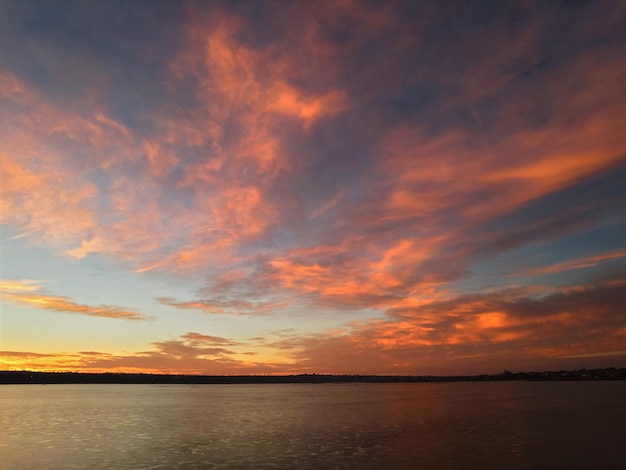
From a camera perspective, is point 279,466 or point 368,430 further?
point 368,430

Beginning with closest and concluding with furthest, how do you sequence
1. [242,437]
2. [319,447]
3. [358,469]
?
[358,469] < [319,447] < [242,437]

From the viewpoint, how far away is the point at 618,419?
2549 inches

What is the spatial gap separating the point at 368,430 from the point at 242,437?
14.9 metres

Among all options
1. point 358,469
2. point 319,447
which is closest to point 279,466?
point 358,469

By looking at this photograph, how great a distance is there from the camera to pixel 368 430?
5394 centimetres

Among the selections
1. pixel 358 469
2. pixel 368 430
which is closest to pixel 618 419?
pixel 368 430

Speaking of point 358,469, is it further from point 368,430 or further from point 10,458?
point 10,458

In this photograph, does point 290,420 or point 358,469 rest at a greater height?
point 290,420

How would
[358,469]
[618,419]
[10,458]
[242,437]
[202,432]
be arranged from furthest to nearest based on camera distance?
[618,419] < [202,432] < [242,437] < [10,458] < [358,469]

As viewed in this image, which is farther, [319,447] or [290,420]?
[290,420]

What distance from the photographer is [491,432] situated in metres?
51.1

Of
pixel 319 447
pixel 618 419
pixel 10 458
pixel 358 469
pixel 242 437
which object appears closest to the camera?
pixel 358 469

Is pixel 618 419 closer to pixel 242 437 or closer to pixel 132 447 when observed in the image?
pixel 242 437

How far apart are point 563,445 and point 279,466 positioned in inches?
1045
